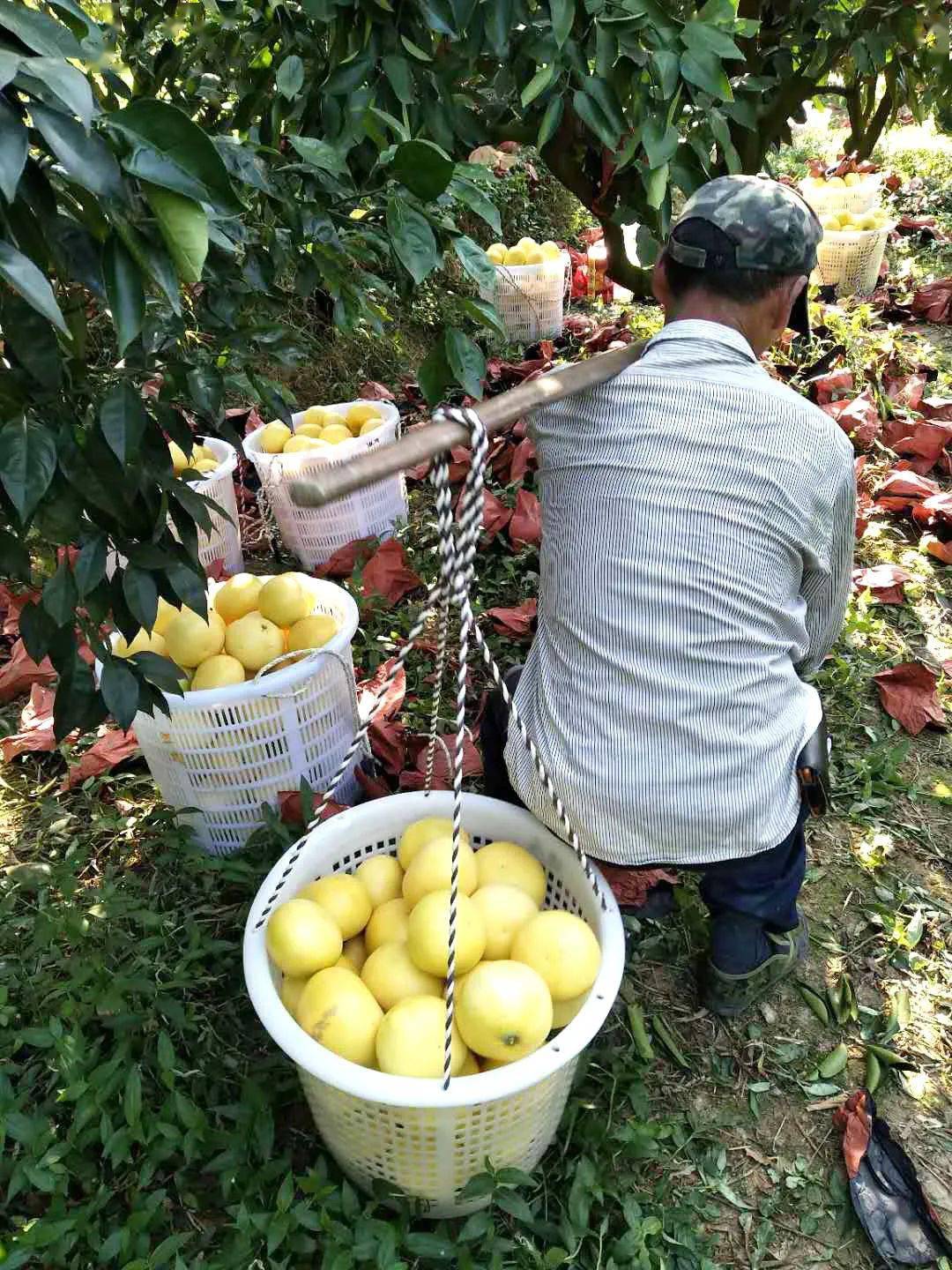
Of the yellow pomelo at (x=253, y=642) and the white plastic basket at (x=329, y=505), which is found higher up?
the yellow pomelo at (x=253, y=642)

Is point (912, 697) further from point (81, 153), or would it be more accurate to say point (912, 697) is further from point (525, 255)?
point (525, 255)

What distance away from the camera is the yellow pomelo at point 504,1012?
141 centimetres

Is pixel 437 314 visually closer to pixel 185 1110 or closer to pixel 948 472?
pixel 948 472

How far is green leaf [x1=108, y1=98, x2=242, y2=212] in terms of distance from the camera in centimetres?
73

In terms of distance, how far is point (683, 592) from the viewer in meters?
1.54

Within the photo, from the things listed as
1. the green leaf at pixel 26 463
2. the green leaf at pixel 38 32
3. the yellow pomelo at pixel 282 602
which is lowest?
the yellow pomelo at pixel 282 602

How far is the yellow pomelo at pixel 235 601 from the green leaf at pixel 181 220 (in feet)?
5.61

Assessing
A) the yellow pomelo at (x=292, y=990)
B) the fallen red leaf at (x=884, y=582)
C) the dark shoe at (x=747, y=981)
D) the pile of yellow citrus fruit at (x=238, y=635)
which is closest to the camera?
the yellow pomelo at (x=292, y=990)

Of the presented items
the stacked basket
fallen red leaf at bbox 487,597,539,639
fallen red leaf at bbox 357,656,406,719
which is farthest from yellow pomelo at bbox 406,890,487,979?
the stacked basket

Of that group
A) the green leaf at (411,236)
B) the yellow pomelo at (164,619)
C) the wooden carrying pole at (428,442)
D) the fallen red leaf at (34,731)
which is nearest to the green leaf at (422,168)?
the green leaf at (411,236)

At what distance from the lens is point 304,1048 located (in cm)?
138

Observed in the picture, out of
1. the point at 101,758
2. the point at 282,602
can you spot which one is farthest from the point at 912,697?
the point at 101,758

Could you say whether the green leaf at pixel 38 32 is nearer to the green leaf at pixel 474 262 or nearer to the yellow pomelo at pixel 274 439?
the green leaf at pixel 474 262

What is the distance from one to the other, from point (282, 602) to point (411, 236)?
1342 mm
